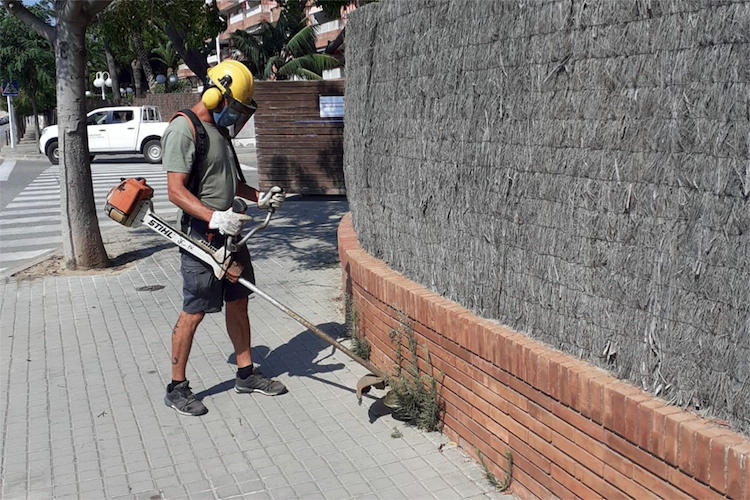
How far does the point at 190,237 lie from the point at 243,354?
88cm

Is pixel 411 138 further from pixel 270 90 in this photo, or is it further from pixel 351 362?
pixel 270 90

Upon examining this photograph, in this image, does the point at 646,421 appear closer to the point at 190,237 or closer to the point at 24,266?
the point at 190,237

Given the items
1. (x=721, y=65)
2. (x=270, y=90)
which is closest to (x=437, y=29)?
(x=721, y=65)

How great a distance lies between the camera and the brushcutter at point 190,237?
494cm

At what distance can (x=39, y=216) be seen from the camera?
46.8ft

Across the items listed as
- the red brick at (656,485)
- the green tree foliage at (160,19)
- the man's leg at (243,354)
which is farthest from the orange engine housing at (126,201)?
the green tree foliage at (160,19)

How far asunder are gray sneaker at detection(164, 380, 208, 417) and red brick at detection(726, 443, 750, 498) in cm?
327

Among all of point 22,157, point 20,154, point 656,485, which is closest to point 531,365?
point 656,485

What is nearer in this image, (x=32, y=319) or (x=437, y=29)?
(x=437, y=29)

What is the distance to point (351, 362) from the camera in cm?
596

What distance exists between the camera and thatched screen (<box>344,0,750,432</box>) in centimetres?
278

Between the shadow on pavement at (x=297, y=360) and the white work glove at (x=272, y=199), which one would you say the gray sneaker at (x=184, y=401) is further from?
the white work glove at (x=272, y=199)

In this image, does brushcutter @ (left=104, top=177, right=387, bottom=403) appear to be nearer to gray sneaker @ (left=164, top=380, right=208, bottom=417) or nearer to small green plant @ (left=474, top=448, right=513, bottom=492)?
gray sneaker @ (left=164, top=380, right=208, bottom=417)

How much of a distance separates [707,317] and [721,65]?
86 cm
